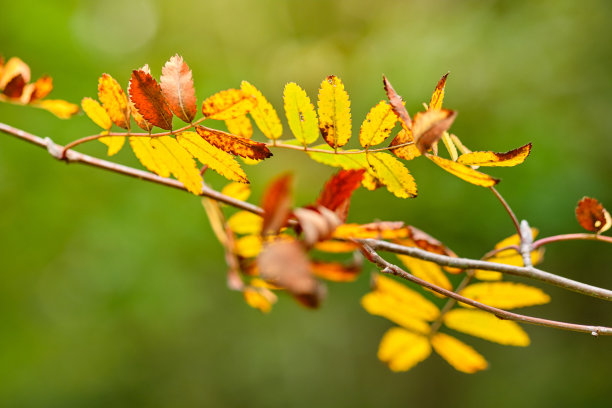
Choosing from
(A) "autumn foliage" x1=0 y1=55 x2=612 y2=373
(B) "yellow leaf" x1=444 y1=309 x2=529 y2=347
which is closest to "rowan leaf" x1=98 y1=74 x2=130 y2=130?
(A) "autumn foliage" x1=0 y1=55 x2=612 y2=373

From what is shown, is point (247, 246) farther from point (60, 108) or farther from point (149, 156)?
point (60, 108)

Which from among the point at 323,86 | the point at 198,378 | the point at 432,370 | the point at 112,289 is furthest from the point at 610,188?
the point at 198,378

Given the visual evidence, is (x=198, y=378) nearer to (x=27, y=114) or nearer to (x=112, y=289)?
(x=112, y=289)

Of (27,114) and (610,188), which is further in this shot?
(27,114)

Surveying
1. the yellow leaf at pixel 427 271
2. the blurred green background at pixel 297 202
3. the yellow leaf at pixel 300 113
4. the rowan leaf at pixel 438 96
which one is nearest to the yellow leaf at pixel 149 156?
the yellow leaf at pixel 300 113

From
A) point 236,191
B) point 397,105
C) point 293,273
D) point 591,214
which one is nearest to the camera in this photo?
point 293,273

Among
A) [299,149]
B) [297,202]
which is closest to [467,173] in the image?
[299,149]

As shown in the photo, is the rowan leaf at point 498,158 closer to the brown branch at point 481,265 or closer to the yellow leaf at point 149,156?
the brown branch at point 481,265
